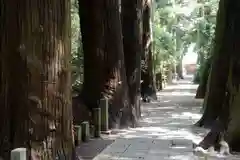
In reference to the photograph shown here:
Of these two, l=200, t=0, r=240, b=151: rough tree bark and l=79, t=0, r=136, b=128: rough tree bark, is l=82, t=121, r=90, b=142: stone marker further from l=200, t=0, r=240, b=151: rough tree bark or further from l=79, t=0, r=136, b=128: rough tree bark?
l=200, t=0, r=240, b=151: rough tree bark

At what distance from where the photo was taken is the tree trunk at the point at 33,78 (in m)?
7.47

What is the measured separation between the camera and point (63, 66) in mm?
7805

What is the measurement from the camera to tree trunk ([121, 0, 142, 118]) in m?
16.2

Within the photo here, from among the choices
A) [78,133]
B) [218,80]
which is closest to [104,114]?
[78,133]

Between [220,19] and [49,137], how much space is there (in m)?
8.15

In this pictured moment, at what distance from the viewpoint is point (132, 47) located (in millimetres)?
16969

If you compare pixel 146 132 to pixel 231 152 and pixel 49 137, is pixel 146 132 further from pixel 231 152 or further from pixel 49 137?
pixel 49 137

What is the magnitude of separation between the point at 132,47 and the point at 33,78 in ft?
31.9

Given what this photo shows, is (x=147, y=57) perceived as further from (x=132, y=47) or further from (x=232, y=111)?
(x=232, y=111)

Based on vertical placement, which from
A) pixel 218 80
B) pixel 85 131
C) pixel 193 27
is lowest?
pixel 85 131

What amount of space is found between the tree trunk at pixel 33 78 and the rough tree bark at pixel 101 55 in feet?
19.7

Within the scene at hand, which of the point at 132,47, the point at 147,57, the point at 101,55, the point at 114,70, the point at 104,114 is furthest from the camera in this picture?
the point at 147,57

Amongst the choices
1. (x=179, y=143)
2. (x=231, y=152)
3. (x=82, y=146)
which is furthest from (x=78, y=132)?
(x=231, y=152)

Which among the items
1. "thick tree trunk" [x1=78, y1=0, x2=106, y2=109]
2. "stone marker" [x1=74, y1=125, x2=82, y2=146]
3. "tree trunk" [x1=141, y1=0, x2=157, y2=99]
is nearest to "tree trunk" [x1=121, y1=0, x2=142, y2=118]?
"thick tree trunk" [x1=78, y1=0, x2=106, y2=109]
